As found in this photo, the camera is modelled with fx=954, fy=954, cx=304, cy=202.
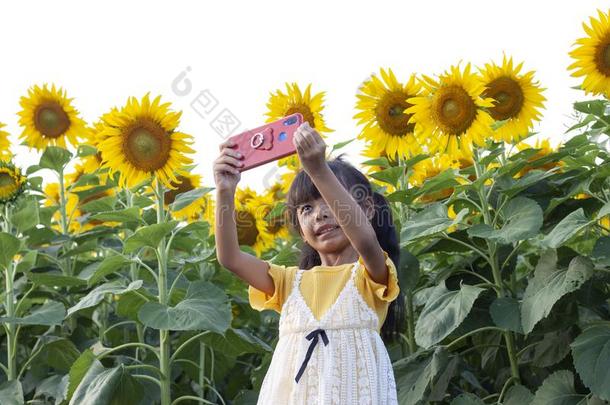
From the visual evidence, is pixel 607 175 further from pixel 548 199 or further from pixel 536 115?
pixel 536 115

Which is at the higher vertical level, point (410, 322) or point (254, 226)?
point (254, 226)

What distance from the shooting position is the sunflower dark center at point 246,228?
13.7ft

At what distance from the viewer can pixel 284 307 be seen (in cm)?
237

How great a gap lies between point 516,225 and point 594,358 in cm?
44

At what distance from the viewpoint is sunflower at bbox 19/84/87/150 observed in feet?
15.5

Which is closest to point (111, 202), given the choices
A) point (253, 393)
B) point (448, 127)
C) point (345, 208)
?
point (253, 393)

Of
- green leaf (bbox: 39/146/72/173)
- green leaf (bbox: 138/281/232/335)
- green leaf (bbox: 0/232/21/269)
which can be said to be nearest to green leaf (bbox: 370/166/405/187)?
green leaf (bbox: 138/281/232/335)

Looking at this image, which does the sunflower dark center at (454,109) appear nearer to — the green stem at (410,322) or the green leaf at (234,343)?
the green stem at (410,322)

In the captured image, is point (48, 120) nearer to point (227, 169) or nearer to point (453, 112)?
point (453, 112)

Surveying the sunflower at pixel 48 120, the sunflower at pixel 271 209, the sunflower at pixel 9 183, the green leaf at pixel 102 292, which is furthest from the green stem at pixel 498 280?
the sunflower at pixel 48 120

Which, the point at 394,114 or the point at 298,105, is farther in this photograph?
the point at 298,105

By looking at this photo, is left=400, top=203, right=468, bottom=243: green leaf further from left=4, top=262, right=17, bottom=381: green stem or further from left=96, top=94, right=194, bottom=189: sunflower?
left=4, top=262, right=17, bottom=381: green stem

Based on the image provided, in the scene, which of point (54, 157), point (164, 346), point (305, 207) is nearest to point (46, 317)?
point (164, 346)

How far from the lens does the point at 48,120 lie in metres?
4.75
